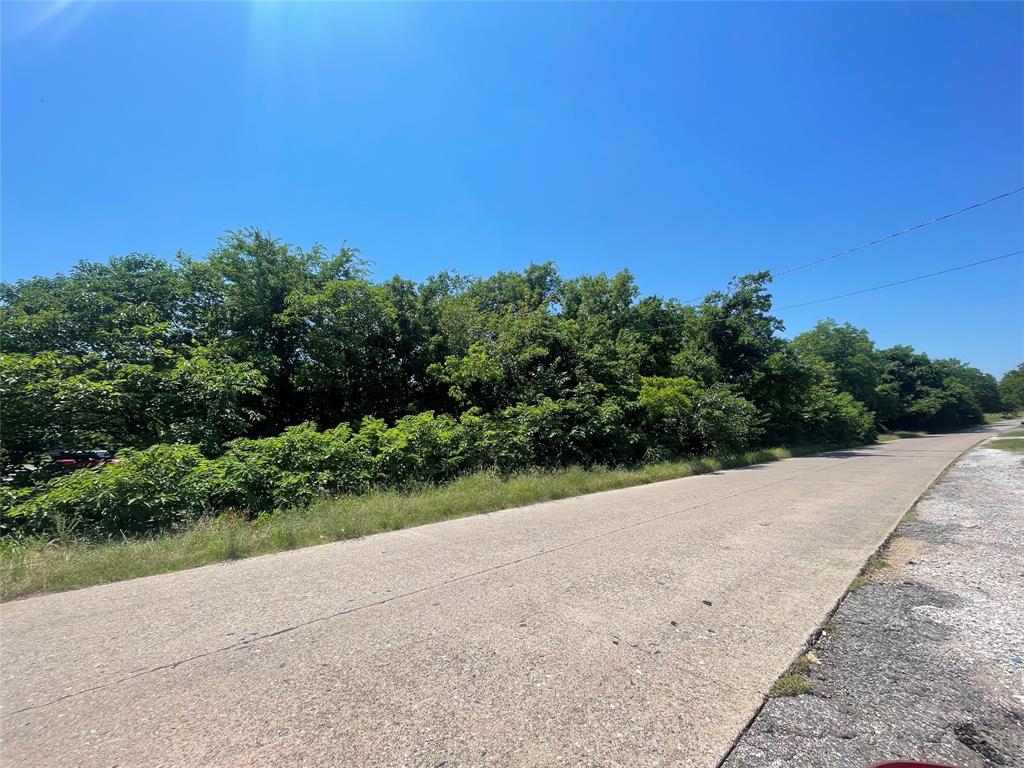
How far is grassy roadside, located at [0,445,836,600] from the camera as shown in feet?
14.8

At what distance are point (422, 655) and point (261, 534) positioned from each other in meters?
3.91

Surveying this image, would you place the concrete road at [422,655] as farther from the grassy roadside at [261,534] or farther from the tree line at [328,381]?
the tree line at [328,381]

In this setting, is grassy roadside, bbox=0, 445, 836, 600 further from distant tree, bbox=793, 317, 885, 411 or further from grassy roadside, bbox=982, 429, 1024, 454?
distant tree, bbox=793, 317, 885, 411

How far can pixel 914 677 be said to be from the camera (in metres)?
2.91

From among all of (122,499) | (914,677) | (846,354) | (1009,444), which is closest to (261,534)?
(122,499)

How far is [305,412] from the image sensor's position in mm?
15203

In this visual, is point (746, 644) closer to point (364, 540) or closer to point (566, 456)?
point (364, 540)

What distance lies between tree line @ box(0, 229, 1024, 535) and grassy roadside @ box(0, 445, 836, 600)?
75 cm

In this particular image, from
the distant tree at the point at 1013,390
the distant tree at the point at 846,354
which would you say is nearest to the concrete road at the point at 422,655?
the distant tree at the point at 846,354

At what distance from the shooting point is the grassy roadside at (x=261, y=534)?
14.8ft

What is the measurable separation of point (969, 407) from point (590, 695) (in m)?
94.1

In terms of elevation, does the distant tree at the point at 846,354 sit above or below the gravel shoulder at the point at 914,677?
above

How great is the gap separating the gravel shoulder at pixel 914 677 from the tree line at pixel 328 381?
7356mm

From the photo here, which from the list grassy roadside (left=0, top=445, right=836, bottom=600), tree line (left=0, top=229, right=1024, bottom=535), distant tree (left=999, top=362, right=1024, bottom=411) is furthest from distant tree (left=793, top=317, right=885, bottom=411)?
distant tree (left=999, top=362, right=1024, bottom=411)
